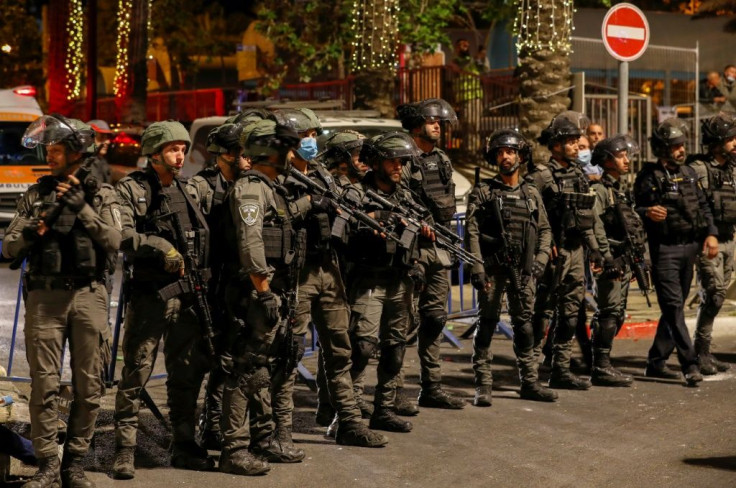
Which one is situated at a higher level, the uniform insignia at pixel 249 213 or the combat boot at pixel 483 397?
the uniform insignia at pixel 249 213

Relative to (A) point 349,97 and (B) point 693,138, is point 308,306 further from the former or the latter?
(A) point 349,97

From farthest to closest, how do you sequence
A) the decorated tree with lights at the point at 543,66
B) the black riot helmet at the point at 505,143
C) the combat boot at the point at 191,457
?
the decorated tree with lights at the point at 543,66 → the black riot helmet at the point at 505,143 → the combat boot at the point at 191,457

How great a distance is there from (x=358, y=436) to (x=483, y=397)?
1606 millimetres

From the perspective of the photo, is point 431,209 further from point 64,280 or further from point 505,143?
point 64,280

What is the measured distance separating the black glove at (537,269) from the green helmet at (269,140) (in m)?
2.65

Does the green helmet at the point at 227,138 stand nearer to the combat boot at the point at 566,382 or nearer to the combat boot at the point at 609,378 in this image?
the combat boot at the point at 566,382

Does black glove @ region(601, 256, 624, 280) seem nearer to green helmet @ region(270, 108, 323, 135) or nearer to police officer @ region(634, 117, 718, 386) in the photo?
police officer @ region(634, 117, 718, 386)

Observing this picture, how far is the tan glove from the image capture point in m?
7.11

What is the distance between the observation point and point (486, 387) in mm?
9344

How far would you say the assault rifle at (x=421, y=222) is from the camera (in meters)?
8.34

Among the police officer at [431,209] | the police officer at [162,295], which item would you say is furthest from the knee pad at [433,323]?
the police officer at [162,295]

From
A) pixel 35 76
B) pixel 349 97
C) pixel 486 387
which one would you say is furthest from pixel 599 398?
pixel 35 76

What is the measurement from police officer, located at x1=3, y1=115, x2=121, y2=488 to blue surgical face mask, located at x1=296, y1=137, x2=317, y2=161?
5.63 feet

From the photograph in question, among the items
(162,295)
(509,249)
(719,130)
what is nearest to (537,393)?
(509,249)
